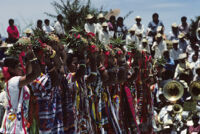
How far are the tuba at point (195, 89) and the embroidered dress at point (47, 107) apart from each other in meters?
7.12

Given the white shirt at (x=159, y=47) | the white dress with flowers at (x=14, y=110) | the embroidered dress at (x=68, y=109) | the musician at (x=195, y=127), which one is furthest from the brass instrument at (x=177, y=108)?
the white dress with flowers at (x=14, y=110)

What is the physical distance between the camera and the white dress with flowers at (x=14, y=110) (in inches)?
192

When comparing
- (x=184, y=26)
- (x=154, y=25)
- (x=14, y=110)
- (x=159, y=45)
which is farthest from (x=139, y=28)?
(x=14, y=110)

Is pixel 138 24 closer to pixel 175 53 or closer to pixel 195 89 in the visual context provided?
pixel 175 53

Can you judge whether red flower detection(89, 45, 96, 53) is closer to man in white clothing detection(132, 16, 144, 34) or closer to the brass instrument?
the brass instrument

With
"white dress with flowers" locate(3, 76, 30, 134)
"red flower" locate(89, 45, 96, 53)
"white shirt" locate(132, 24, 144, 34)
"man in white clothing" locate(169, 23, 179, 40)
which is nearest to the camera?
"white dress with flowers" locate(3, 76, 30, 134)

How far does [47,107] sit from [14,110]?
84 centimetres

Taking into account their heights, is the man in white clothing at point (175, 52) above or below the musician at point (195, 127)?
above

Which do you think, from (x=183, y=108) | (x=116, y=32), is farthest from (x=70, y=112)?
(x=116, y=32)

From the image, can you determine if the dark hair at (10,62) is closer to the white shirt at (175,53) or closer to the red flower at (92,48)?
the red flower at (92,48)

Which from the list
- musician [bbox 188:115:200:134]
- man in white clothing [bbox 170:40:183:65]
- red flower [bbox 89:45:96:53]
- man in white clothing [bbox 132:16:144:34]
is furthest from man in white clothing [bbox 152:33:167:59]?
red flower [bbox 89:45:96:53]

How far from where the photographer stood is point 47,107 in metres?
5.70

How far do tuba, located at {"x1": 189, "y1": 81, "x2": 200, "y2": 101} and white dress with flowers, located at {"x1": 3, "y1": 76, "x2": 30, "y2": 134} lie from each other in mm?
8013

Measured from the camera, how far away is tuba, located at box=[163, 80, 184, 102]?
39.9 feet
